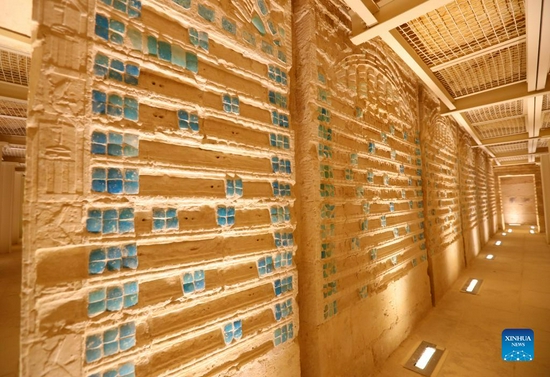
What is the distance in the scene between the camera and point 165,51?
1.24 meters

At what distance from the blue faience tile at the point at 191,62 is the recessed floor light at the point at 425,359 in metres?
3.36

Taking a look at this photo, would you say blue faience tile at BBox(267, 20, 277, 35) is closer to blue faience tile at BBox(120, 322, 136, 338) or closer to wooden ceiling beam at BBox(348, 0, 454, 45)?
wooden ceiling beam at BBox(348, 0, 454, 45)

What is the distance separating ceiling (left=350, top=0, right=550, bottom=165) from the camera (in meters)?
2.23

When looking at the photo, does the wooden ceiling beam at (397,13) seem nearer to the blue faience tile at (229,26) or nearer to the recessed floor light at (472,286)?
the blue faience tile at (229,26)

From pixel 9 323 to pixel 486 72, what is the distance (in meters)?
7.62

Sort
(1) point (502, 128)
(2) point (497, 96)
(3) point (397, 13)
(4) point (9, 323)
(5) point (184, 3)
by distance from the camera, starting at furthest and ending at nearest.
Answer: (1) point (502, 128)
(2) point (497, 96)
(4) point (9, 323)
(3) point (397, 13)
(5) point (184, 3)

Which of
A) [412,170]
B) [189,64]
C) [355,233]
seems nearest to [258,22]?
[189,64]

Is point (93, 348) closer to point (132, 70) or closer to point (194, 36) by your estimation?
point (132, 70)

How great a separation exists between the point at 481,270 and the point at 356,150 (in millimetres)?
6116

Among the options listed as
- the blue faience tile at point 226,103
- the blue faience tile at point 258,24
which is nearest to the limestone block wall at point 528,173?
the blue faience tile at point 258,24

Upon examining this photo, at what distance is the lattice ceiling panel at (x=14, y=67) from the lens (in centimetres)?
295

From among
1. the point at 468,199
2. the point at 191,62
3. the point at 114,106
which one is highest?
the point at 191,62

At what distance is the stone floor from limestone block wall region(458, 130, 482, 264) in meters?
8.38

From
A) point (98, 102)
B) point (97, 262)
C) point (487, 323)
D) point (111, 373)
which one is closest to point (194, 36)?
point (98, 102)
